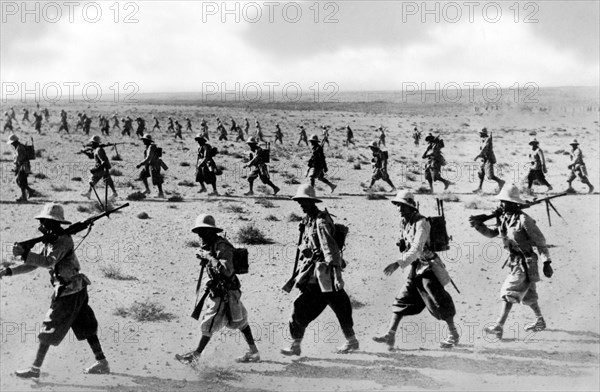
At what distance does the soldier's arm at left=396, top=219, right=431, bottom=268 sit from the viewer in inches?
280

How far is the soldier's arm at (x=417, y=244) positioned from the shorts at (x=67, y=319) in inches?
131

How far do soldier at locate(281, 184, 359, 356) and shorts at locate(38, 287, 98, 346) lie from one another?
2176mm

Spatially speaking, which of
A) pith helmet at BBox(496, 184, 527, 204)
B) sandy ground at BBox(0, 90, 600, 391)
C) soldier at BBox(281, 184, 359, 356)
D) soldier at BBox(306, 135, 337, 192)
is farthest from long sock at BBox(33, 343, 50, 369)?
soldier at BBox(306, 135, 337, 192)

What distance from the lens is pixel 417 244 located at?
7.13 m

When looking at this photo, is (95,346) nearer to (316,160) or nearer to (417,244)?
(417,244)

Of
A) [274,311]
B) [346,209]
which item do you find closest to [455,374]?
[274,311]

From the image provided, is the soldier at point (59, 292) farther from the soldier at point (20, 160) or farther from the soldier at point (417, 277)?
the soldier at point (20, 160)

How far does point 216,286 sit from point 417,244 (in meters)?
2.24

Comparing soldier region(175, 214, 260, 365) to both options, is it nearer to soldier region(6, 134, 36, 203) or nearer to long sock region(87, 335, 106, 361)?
long sock region(87, 335, 106, 361)

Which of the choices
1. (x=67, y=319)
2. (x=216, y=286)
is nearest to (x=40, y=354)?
(x=67, y=319)

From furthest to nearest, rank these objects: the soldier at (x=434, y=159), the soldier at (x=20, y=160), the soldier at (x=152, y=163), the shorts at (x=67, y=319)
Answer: the soldier at (x=434, y=159) < the soldier at (x=152, y=163) < the soldier at (x=20, y=160) < the shorts at (x=67, y=319)

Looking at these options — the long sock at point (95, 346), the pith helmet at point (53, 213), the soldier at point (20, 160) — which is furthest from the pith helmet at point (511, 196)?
the soldier at point (20, 160)

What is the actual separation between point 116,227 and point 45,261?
7797 millimetres

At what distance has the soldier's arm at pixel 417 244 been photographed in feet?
23.3
